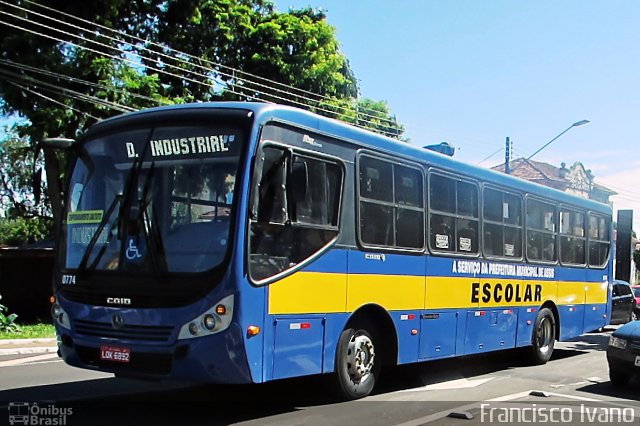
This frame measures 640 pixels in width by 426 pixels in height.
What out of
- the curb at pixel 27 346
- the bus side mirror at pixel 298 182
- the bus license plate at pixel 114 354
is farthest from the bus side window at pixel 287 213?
the curb at pixel 27 346

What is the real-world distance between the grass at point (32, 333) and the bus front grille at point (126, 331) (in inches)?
359

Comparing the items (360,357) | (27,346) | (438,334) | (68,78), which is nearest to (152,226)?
(360,357)

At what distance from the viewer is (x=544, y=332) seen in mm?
12539

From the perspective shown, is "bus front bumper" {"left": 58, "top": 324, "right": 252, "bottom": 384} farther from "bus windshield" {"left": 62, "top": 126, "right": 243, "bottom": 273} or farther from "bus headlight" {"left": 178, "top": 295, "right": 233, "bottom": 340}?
"bus windshield" {"left": 62, "top": 126, "right": 243, "bottom": 273}

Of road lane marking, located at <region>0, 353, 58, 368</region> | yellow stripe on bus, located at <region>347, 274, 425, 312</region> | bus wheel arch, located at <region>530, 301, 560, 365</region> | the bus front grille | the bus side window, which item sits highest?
the bus side window

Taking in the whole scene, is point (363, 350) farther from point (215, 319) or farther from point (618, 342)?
point (618, 342)

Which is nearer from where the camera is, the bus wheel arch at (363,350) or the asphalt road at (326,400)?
the asphalt road at (326,400)

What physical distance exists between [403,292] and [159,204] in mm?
3597

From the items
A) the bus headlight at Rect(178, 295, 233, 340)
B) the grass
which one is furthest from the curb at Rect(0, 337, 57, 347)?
the bus headlight at Rect(178, 295, 233, 340)

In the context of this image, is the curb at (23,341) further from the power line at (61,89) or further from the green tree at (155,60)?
the power line at (61,89)

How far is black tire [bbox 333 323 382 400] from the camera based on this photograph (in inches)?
302

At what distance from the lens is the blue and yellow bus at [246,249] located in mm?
6332

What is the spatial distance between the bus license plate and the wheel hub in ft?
8.58

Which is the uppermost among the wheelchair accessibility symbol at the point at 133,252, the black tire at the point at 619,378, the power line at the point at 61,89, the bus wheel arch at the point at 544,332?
the power line at the point at 61,89
